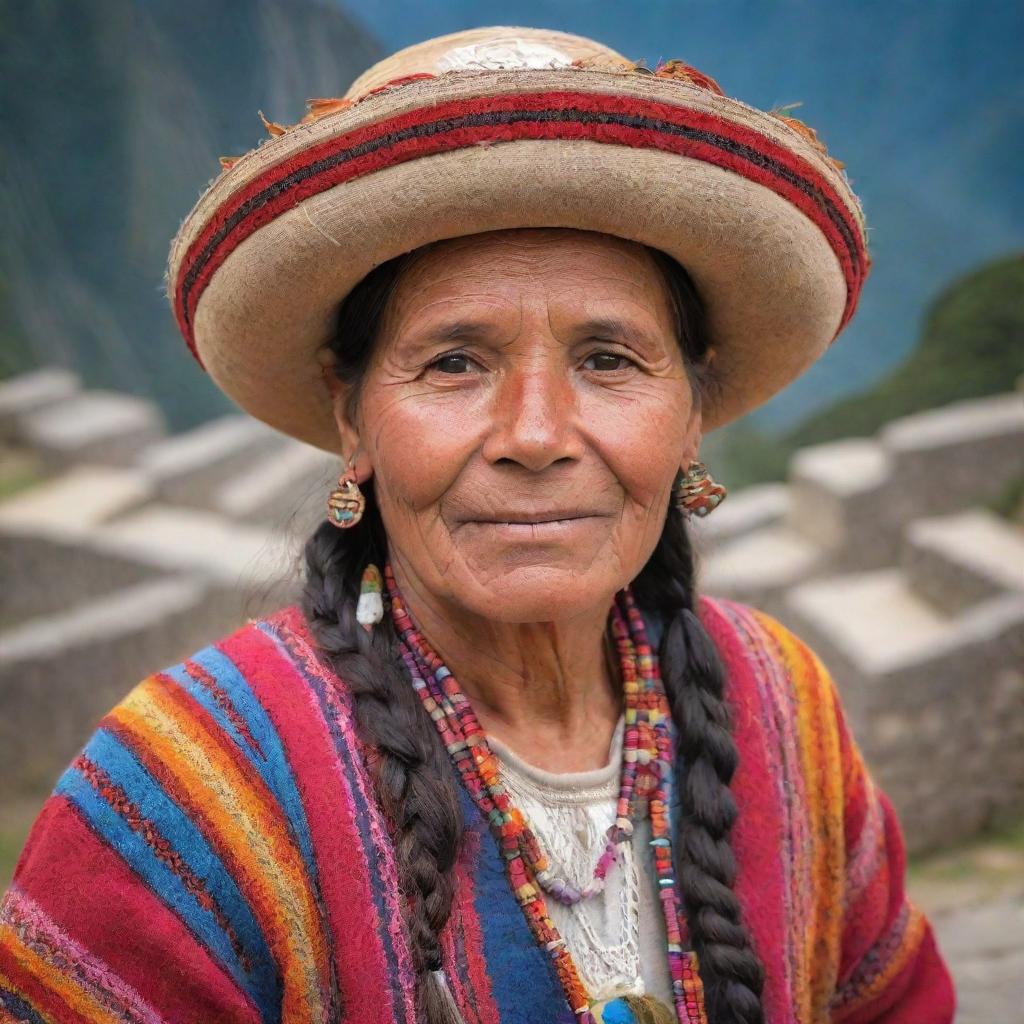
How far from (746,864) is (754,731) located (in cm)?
24

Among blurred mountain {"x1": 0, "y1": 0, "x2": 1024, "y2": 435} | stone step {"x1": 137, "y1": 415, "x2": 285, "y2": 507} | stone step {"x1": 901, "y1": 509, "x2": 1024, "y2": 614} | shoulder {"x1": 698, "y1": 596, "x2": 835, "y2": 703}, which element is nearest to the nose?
shoulder {"x1": 698, "y1": 596, "x2": 835, "y2": 703}

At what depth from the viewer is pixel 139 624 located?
233 inches

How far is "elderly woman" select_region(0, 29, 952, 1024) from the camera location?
4.47ft

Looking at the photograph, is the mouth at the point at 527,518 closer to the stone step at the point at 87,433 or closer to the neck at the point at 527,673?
the neck at the point at 527,673

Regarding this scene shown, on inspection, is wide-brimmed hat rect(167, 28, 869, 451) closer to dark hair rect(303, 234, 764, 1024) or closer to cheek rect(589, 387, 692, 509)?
dark hair rect(303, 234, 764, 1024)

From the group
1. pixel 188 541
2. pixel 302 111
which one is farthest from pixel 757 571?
pixel 302 111

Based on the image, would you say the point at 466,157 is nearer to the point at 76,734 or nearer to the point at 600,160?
the point at 600,160

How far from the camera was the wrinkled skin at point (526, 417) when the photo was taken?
149cm

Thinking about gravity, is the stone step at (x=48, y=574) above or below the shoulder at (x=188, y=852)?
above

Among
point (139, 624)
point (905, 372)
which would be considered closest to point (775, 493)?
point (905, 372)

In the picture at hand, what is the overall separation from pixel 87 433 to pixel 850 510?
21.8 feet

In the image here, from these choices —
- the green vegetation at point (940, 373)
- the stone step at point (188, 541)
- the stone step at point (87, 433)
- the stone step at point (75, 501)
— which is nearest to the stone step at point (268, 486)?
the stone step at point (188, 541)

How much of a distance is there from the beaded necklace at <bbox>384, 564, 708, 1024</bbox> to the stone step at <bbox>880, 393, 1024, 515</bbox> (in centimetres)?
629

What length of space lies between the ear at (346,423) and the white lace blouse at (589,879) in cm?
51
